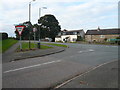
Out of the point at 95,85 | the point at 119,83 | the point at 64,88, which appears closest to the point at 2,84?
the point at 64,88

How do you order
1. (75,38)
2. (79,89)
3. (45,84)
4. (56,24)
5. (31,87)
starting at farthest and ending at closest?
(56,24)
(75,38)
(45,84)
(31,87)
(79,89)

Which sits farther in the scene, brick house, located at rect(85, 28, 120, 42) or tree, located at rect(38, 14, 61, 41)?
tree, located at rect(38, 14, 61, 41)

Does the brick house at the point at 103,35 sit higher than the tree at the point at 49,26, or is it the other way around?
the tree at the point at 49,26

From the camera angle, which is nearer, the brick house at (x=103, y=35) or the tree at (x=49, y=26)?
the brick house at (x=103, y=35)

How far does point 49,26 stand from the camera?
250 ft

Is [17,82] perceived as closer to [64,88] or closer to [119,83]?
[64,88]

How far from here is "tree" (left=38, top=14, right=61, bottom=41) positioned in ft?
242

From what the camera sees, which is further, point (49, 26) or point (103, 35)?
point (49, 26)

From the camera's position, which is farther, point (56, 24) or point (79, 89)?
point (56, 24)

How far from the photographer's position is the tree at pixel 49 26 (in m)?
73.7

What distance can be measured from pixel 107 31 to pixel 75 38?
1639cm

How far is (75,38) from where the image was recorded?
68.2 meters

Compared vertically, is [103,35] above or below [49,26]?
below

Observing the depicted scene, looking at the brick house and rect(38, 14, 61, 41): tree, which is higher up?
rect(38, 14, 61, 41): tree
